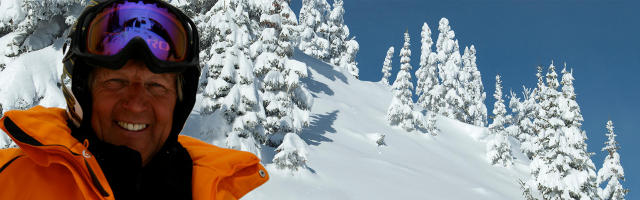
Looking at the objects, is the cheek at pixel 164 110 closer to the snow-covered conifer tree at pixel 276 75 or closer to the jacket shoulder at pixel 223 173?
the jacket shoulder at pixel 223 173

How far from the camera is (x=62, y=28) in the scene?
13492 mm

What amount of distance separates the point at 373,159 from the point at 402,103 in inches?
622

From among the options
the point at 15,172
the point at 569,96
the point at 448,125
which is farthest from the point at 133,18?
the point at 448,125

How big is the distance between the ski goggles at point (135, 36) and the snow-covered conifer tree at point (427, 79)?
57333 mm

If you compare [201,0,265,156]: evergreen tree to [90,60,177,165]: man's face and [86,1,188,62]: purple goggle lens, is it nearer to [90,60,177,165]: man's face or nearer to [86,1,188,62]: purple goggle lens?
[86,1,188,62]: purple goggle lens

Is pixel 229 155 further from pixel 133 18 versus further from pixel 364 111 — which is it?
pixel 364 111

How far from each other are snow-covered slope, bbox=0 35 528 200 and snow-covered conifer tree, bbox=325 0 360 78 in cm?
1214

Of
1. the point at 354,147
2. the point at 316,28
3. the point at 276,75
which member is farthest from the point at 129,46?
the point at 316,28

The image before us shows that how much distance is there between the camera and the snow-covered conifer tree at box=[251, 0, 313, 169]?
70.8ft

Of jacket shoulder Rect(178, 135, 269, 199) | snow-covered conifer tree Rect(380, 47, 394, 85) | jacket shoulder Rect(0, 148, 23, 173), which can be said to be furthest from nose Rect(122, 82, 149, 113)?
snow-covered conifer tree Rect(380, 47, 394, 85)

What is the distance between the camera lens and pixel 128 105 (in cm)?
199

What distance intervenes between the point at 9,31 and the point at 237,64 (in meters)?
8.38

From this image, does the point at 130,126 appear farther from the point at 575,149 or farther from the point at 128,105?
the point at 575,149

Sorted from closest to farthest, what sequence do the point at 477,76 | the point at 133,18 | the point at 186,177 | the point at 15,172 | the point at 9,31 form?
the point at 15,172 < the point at 133,18 < the point at 186,177 < the point at 9,31 < the point at 477,76
